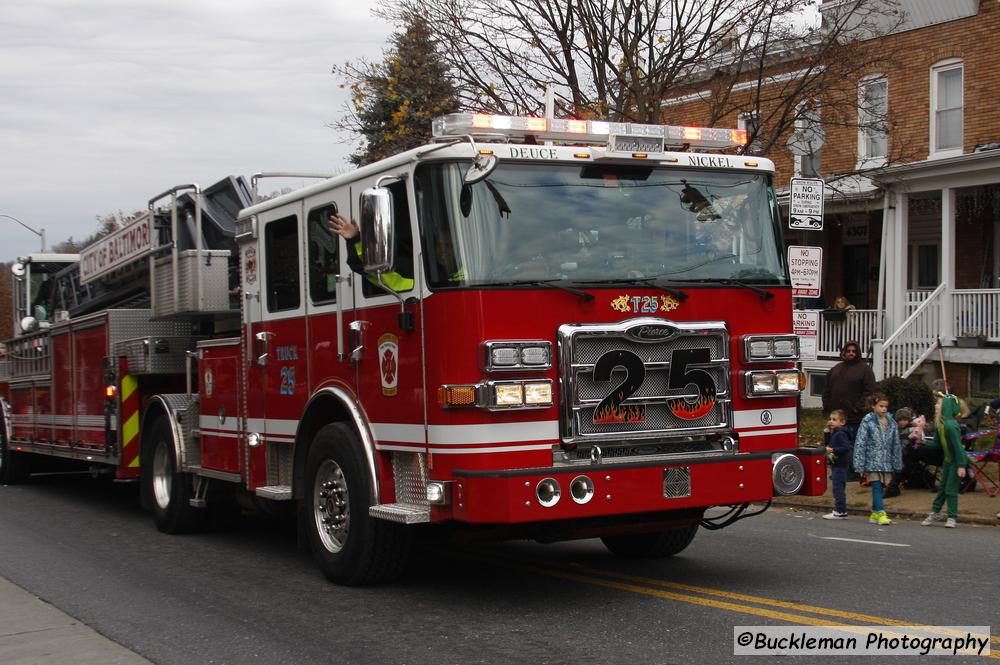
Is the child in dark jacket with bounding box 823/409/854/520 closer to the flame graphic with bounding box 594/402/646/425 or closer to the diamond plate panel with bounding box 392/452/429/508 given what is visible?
the flame graphic with bounding box 594/402/646/425

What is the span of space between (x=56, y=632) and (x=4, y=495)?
29.4 ft

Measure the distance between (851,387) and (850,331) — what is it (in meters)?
9.01

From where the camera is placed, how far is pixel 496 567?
8.91m

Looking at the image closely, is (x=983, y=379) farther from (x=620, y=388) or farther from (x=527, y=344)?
(x=527, y=344)

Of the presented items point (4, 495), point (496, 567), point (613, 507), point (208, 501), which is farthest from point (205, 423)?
point (4, 495)

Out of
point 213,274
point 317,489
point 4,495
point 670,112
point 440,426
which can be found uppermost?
point 670,112

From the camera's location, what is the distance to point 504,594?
25.8 ft

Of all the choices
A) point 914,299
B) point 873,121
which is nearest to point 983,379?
point 914,299

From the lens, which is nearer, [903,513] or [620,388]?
[620,388]

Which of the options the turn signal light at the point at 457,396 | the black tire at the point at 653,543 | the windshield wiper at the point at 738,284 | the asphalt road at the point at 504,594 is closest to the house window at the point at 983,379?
the asphalt road at the point at 504,594

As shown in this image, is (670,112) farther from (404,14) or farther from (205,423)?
(205,423)

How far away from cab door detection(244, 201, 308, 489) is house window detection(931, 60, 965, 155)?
55.5 feet

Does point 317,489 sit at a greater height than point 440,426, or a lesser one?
lesser

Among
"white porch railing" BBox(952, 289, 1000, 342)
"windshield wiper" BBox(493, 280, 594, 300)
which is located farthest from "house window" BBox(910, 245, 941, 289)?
"windshield wiper" BBox(493, 280, 594, 300)
